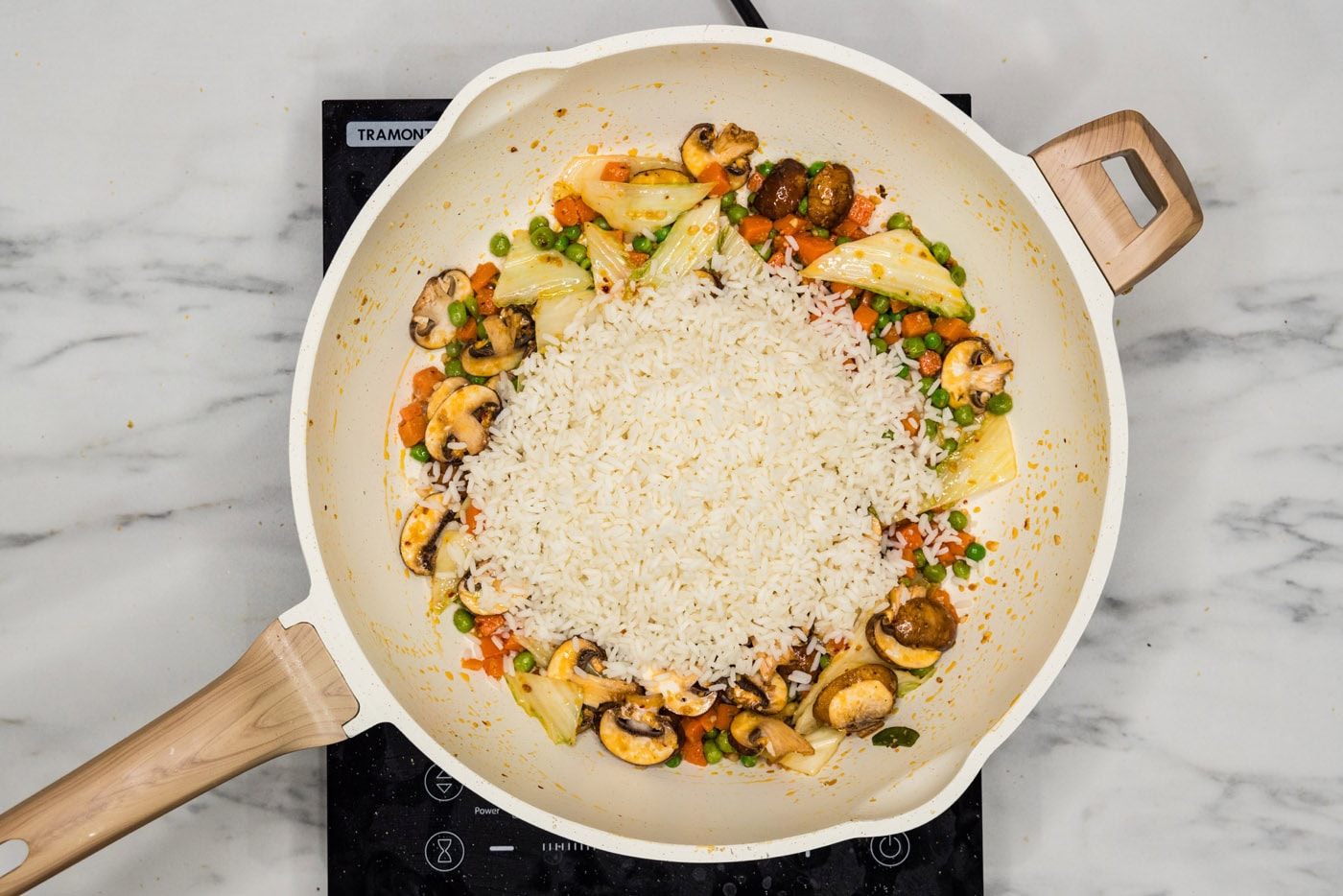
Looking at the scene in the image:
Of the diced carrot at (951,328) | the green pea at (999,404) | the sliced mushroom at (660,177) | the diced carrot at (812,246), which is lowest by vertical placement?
the green pea at (999,404)

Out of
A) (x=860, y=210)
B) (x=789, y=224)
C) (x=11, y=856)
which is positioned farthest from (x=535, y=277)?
(x=11, y=856)

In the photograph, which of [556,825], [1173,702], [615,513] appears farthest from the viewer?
[1173,702]

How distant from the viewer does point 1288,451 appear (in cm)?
303

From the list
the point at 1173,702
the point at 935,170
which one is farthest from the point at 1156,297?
the point at 1173,702

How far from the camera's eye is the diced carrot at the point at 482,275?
110 inches

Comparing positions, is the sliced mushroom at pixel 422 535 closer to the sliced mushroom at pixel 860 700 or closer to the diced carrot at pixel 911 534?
the sliced mushroom at pixel 860 700

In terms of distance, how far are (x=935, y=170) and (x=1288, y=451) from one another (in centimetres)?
152

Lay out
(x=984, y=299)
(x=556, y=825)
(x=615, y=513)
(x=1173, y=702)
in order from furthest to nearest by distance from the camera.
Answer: (x=1173, y=702), (x=984, y=299), (x=615, y=513), (x=556, y=825)

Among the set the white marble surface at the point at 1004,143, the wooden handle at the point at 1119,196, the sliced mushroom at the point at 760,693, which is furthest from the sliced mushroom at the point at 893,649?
the wooden handle at the point at 1119,196

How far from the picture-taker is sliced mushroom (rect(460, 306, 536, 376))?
105 inches

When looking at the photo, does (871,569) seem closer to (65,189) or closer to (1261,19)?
(1261,19)

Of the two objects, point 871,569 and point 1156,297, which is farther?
point 1156,297

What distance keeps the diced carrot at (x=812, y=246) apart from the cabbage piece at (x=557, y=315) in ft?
2.07

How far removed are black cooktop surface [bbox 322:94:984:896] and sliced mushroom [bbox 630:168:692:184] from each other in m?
1.73
